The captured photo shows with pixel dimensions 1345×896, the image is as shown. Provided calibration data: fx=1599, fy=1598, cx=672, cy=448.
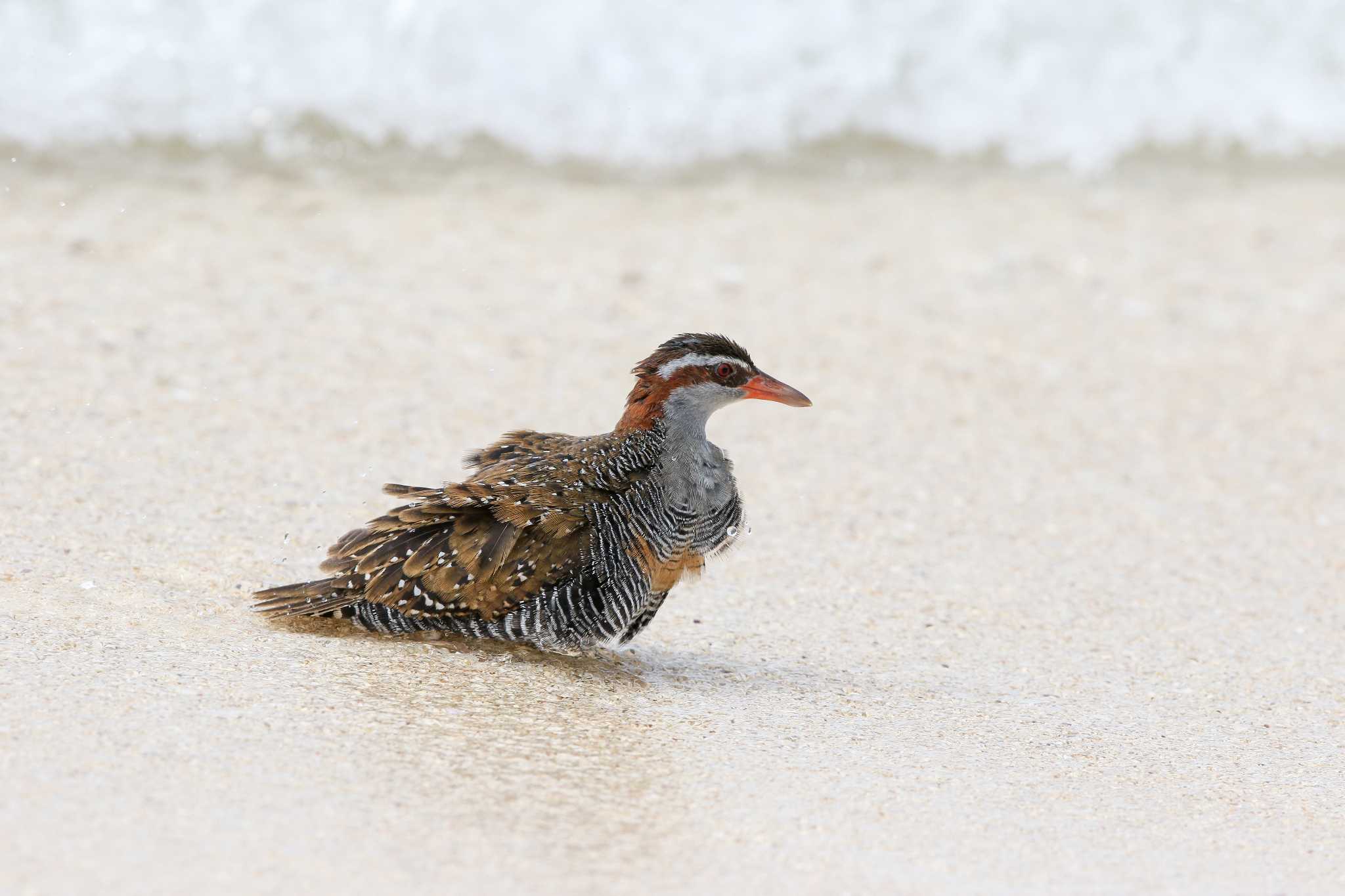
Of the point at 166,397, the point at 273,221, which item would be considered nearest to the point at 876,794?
the point at 166,397

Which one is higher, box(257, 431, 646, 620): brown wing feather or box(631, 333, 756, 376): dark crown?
box(631, 333, 756, 376): dark crown

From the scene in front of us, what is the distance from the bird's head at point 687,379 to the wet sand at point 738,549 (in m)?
0.90

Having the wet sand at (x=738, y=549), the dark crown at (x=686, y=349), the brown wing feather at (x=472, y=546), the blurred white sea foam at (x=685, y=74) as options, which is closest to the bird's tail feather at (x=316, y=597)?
the brown wing feather at (x=472, y=546)

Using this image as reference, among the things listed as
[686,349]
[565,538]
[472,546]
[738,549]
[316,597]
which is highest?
[686,349]

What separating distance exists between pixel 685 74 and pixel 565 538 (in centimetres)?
894

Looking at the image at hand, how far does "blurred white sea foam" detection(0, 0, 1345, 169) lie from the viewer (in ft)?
40.0

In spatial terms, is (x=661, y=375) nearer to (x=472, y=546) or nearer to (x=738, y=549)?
(x=472, y=546)

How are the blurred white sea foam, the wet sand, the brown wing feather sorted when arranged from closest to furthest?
1. the wet sand
2. the brown wing feather
3. the blurred white sea foam

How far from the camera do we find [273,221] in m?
10.7

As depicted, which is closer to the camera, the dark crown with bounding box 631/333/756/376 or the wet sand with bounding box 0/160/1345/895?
the wet sand with bounding box 0/160/1345/895

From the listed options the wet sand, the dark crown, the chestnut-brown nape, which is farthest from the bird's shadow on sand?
the dark crown

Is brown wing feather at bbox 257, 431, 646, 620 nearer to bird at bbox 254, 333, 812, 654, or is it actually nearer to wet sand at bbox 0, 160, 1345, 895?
bird at bbox 254, 333, 812, 654

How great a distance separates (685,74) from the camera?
13500 millimetres

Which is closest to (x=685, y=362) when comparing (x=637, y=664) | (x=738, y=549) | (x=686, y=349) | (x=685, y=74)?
(x=686, y=349)
